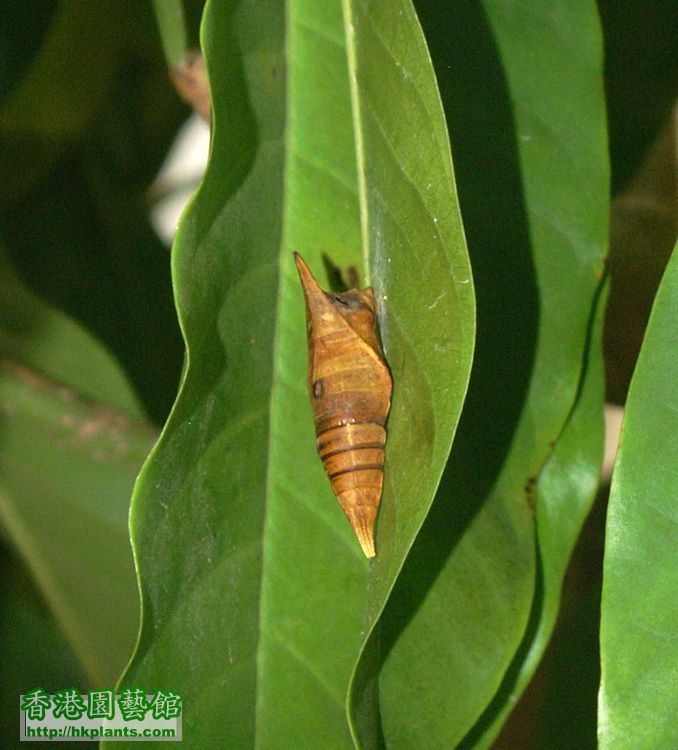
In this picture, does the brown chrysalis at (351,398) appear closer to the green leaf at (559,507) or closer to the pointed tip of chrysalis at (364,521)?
the pointed tip of chrysalis at (364,521)

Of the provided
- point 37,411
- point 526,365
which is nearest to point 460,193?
point 526,365

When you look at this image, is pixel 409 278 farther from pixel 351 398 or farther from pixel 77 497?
pixel 77 497

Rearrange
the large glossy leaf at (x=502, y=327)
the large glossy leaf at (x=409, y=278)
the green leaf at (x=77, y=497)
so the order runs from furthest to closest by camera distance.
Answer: the green leaf at (x=77, y=497)
the large glossy leaf at (x=502, y=327)
the large glossy leaf at (x=409, y=278)

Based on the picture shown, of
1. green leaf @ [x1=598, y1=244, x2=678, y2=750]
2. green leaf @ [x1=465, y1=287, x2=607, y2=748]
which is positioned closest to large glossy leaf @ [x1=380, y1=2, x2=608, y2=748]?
green leaf @ [x1=465, y1=287, x2=607, y2=748]

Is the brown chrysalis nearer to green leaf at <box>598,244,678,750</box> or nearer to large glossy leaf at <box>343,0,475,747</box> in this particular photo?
large glossy leaf at <box>343,0,475,747</box>

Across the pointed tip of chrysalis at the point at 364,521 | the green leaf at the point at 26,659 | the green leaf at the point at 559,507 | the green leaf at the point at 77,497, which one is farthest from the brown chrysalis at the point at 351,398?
the green leaf at the point at 26,659

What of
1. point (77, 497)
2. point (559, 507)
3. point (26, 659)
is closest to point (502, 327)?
point (559, 507)
